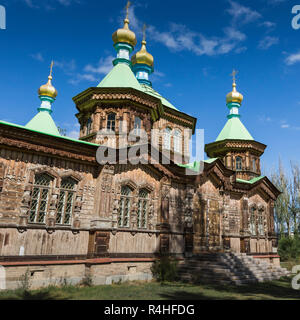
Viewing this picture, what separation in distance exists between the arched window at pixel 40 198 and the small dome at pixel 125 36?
11217 mm

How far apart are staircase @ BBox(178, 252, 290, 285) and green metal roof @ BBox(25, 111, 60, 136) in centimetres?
1237

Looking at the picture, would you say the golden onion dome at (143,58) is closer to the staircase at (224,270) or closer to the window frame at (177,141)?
the window frame at (177,141)

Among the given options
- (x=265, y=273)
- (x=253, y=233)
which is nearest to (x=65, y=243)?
(x=265, y=273)

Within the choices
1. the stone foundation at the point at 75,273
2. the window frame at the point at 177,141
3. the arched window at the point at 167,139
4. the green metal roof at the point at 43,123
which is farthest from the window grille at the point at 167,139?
the stone foundation at the point at 75,273

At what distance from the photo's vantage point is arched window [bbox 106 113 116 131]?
597 inches

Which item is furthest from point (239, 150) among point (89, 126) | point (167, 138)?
point (89, 126)

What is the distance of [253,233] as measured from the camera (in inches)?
795

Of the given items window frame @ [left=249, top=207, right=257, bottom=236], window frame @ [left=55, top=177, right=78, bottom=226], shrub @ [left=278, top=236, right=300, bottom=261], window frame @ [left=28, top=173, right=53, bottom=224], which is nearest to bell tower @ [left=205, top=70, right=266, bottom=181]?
window frame @ [left=249, top=207, right=257, bottom=236]

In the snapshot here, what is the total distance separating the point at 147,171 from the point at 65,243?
504 cm

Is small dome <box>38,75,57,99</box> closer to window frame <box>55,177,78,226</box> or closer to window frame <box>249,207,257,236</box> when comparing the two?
window frame <box>55,177,78,226</box>

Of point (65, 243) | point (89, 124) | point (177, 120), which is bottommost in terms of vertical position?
point (65, 243)

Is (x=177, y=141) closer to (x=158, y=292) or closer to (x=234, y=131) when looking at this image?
(x=234, y=131)

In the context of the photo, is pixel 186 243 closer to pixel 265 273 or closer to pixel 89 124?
pixel 265 273
